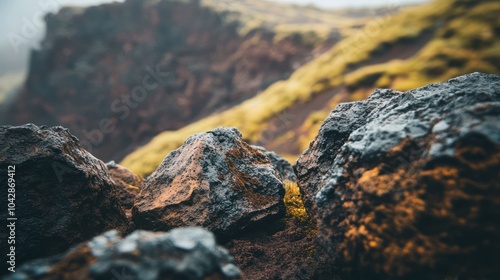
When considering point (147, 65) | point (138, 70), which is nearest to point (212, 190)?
point (138, 70)

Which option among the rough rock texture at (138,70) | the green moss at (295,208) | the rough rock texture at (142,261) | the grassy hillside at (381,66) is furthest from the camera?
the rough rock texture at (138,70)

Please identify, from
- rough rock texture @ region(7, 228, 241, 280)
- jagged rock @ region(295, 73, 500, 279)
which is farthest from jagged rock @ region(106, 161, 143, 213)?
jagged rock @ region(295, 73, 500, 279)

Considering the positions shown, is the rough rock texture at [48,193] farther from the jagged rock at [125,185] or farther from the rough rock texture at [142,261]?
the rough rock texture at [142,261]

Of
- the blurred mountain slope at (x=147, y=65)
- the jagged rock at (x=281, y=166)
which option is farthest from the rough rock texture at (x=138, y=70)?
the jagged rock at (x=281, y=166)

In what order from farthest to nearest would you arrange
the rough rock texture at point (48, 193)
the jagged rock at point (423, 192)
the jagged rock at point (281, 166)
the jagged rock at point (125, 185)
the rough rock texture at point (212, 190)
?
the jagged rock at point (281, 166) → the jagged rock at point (125, 185) → the rough rock texture at point (212, 190) → the rough rock texture at point (48, 193) → the jagged rock at point (423, 192)

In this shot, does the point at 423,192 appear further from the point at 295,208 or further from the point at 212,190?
the point at 212,190

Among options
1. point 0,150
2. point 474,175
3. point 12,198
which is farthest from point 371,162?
point 0,150
